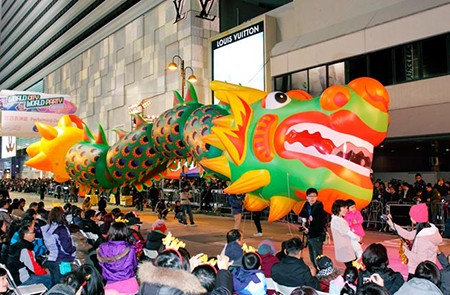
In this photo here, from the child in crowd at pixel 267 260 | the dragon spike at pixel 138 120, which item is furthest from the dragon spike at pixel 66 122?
the child in crowd at pixel 267 260

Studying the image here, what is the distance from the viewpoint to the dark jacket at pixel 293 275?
4699 millimetres

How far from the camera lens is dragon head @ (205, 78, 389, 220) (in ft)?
23.9

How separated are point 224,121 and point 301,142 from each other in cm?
161

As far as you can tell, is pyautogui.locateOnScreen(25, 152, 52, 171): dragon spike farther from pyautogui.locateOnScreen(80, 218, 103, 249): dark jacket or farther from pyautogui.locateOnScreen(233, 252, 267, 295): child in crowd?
pyautogui.locateOnScreen(233, 252, 267, 295): child in crowd

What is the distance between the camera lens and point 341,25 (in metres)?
18.8

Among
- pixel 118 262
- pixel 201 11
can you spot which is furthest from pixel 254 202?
pixel 201 11

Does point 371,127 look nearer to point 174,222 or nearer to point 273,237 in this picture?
point 273,237

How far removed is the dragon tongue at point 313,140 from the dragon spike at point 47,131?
7.93 m

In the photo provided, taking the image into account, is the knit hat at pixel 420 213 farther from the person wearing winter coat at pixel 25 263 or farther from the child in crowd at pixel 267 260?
the person wearing winter coat at pixel 25 263

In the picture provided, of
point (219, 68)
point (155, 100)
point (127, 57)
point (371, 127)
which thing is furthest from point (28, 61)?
point (371, 127)

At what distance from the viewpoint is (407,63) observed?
1686 cm

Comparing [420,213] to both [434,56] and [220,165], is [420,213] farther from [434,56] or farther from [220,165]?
[434,56]

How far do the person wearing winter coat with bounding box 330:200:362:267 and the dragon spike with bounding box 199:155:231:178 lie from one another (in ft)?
7.97

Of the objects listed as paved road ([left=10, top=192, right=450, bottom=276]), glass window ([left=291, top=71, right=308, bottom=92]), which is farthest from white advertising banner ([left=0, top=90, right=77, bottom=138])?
glass window ([left=291, top=71, right=308, bottom=92])
